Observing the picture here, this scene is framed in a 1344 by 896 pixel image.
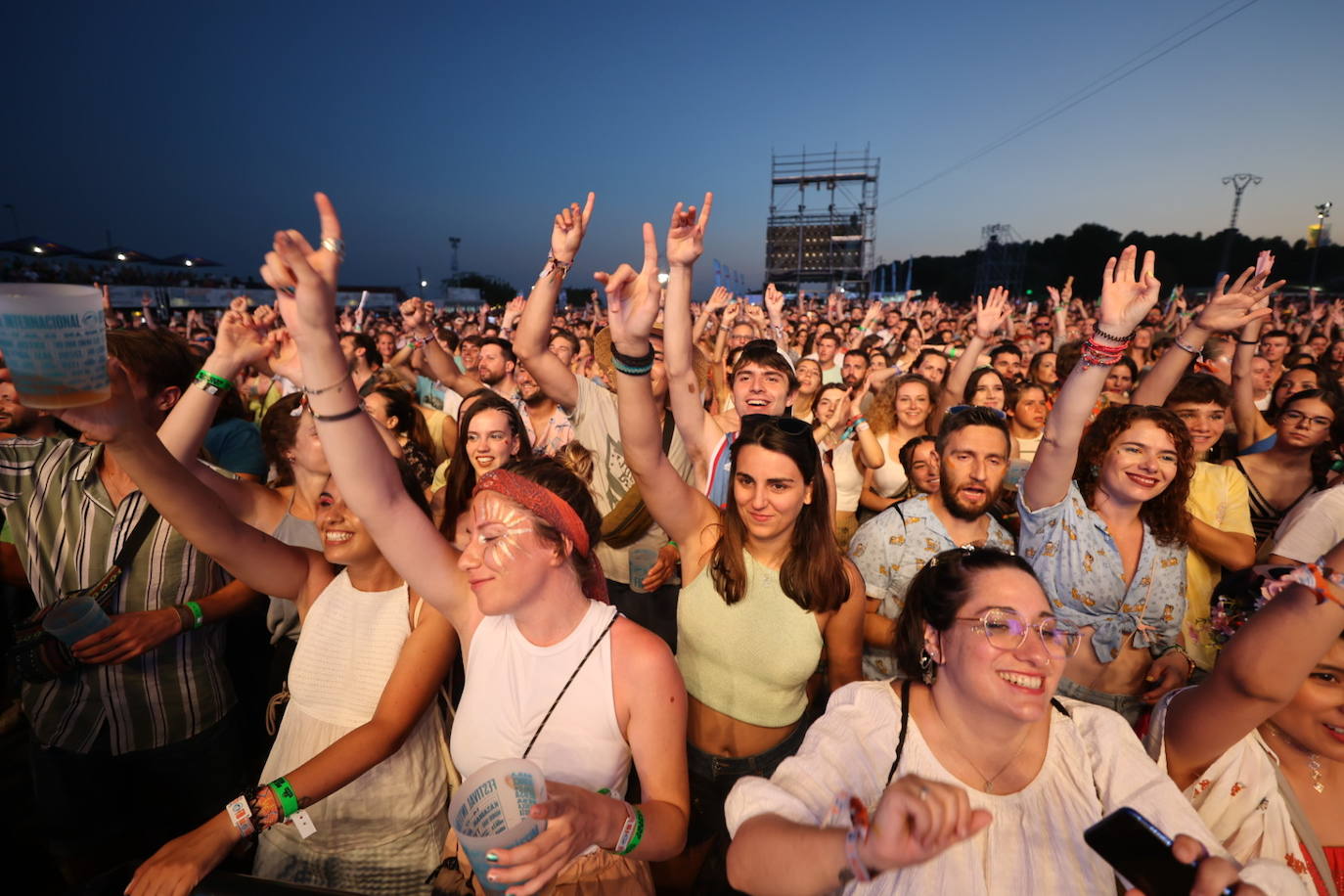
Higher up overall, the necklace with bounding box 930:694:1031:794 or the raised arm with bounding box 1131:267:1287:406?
the raised arm with bounding box 1131:267:1287:406

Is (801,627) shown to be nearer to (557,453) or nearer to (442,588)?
(442,588)

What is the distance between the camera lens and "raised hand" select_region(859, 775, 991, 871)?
43.0 inches

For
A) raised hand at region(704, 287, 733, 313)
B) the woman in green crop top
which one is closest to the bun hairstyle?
the woman in green crop top

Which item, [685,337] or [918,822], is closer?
[918,822]

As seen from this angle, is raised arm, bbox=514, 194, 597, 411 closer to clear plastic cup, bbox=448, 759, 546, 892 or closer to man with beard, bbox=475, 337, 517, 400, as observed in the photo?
man with beard, bbox=475, 337, 517, 400

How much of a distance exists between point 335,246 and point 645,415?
1229mm

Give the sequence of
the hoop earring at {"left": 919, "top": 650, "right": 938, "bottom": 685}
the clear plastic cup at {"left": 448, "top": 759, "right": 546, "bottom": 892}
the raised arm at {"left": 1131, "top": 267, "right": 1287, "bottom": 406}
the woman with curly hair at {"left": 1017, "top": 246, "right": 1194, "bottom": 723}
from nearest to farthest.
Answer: the clear plastic cup at {"left": 448, "top": 759, "right": 546, "bottom": 892}, the hoop earring at {"left": 919, "top": 650, "right": 938, "bottom": 685}, the woman with curly hair at {"left": 1017, "top": 246, "right": 1194, "bottom": 723}, the raised arm at {"left": 1131, "top": 267, "right": 1287, "bottom": 406}

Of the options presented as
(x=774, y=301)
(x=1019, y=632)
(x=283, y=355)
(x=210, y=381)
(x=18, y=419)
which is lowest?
(x=1019, y=632)

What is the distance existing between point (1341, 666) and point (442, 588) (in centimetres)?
238

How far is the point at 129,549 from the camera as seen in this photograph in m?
2.32

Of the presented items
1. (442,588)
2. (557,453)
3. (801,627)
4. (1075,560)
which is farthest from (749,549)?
(557,453)

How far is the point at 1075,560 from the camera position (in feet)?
8.56

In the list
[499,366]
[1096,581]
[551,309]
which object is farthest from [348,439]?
[499,366]

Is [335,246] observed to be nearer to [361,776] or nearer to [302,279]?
[302,279]
